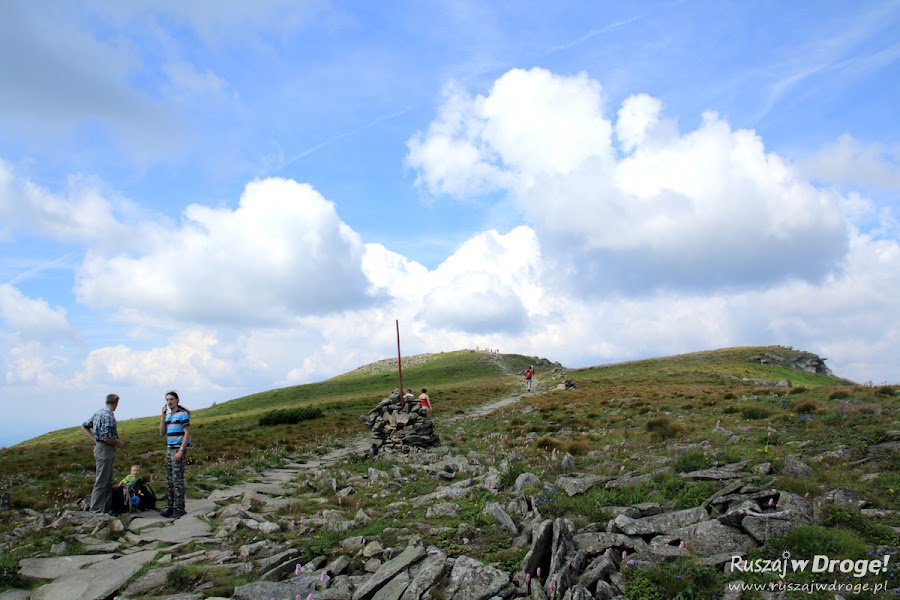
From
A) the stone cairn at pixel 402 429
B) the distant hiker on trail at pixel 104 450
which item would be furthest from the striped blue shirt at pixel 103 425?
the stone cairn at pixel 402 429

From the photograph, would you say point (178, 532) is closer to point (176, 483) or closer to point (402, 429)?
point (176, 483)

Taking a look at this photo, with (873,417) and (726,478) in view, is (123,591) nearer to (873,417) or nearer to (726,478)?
(726,478)

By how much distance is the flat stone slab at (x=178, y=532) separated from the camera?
11.3 m

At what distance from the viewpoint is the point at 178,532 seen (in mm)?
11828

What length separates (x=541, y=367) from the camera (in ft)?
375

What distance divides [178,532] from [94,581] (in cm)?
299

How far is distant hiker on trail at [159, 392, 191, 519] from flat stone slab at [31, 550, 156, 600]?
3409mm

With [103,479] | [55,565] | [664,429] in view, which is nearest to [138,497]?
[103,479]

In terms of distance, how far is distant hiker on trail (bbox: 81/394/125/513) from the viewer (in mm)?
12992

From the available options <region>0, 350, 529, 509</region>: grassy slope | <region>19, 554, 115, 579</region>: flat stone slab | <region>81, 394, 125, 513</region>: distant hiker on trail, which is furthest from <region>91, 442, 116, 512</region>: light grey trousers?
<region>0, 350, 529, 509</region>: grassy slope

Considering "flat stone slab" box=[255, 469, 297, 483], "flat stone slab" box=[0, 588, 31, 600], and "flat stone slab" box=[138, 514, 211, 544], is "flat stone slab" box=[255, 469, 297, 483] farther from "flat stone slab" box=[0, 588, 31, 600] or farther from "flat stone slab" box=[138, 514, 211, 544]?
"flat stone slab" box=[0, 588, 31, 600]

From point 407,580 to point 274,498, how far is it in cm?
963

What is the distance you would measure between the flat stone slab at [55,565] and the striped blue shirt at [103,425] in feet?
12.6

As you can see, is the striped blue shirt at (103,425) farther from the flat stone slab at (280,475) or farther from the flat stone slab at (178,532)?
the flat stone slab at (280,475)
